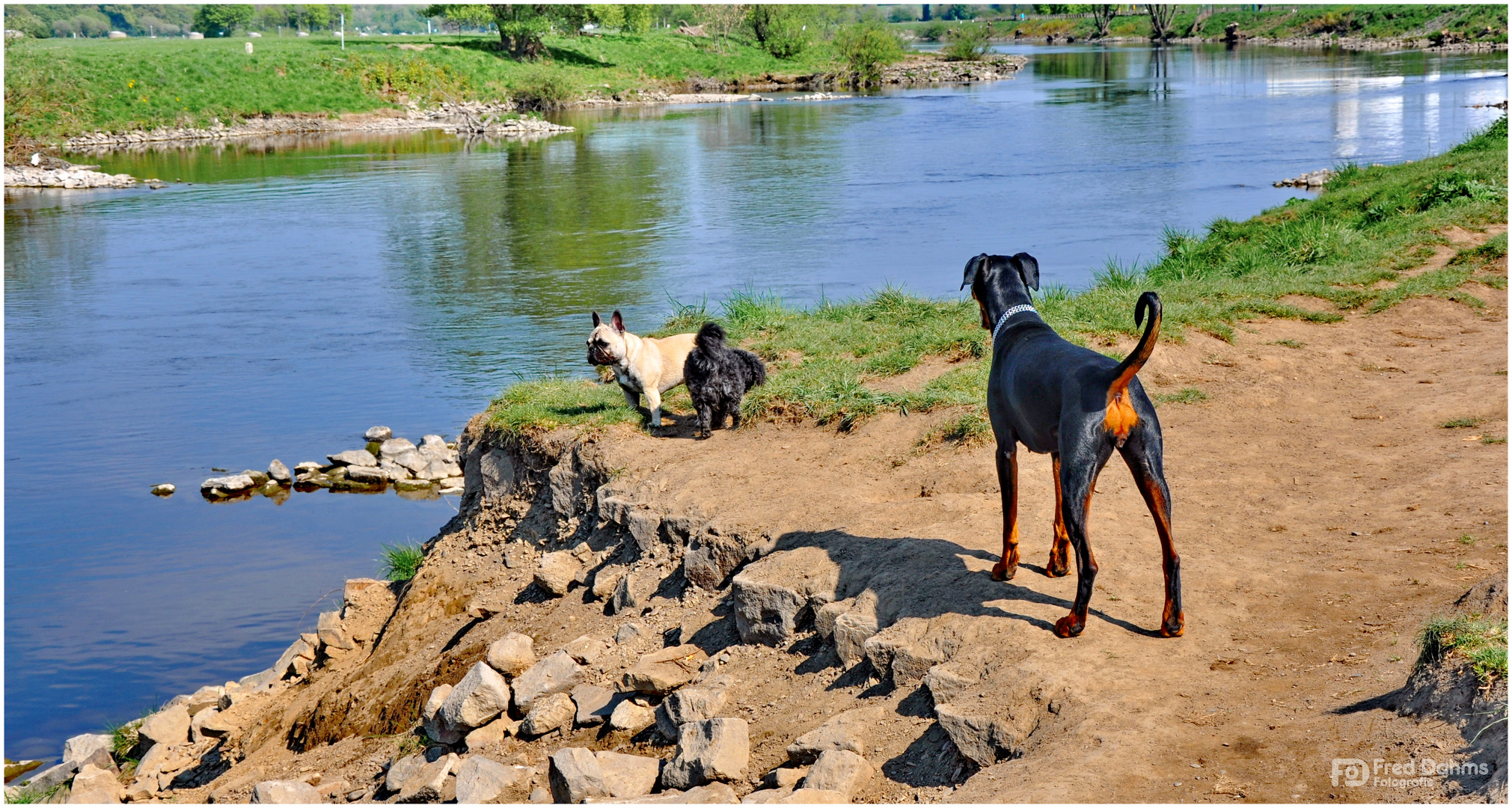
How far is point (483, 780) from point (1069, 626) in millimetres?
2860

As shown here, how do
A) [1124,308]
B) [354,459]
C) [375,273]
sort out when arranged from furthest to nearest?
[375,273]
[354,459]
[1124,308]

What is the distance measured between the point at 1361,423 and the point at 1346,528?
2.34m

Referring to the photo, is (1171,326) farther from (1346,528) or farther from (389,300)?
(389,300)

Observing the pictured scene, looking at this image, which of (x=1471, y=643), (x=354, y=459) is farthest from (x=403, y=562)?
(x=1471, y=643)

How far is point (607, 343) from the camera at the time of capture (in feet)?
28.1

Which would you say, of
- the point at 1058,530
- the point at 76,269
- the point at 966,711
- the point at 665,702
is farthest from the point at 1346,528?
the point at 76,269

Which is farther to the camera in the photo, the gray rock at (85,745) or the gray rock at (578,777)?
the gray rock at (85,745)

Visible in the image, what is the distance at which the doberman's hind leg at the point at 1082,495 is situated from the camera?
4934 millimetres

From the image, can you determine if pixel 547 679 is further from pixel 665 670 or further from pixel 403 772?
pixel 403 772

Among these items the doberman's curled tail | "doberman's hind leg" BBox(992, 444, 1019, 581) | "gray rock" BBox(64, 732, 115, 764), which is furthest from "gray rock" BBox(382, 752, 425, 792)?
the doberman's curled tail

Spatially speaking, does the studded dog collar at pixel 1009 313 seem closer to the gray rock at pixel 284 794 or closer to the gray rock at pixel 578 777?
the gray rock at pixel 578 777

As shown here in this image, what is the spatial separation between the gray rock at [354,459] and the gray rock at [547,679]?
26.4 ft

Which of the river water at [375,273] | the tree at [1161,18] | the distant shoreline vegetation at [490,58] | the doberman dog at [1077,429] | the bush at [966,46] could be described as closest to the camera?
the doberman dog at [1077,429]

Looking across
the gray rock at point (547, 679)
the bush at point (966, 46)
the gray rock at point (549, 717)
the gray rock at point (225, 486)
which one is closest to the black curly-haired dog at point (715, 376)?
the gray rock at point (547, 679)
